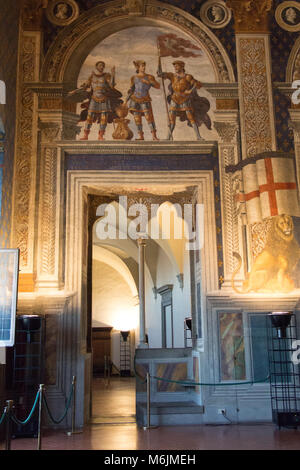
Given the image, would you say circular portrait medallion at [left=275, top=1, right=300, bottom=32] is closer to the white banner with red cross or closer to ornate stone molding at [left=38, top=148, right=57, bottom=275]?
the white banner with red cross

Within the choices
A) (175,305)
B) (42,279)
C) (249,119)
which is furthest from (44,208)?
(175,305)

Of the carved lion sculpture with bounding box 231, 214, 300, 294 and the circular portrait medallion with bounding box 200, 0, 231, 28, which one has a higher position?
the circular portrait medallion with bounding box 200, 0, 231, 28

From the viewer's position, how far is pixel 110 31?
9992mm

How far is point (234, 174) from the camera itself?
9.30m

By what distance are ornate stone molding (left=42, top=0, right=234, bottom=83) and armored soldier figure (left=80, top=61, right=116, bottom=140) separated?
433mm

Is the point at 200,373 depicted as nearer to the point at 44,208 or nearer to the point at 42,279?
the point at 42,279

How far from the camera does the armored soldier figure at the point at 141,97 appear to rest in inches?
378

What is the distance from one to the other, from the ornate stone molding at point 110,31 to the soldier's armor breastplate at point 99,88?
487mm

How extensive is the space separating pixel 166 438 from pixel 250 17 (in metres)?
7.69

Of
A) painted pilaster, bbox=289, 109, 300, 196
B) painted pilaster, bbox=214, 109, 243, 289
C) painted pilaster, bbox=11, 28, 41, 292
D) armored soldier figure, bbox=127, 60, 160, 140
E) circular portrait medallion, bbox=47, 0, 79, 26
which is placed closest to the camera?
painted pilaster, bbox=11, 28, 41, 292

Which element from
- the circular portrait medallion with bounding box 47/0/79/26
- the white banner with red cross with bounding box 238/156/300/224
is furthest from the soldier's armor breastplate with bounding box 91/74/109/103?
the white banner with red cross with bounding box 238/156/300/224

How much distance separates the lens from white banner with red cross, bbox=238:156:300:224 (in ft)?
28.5

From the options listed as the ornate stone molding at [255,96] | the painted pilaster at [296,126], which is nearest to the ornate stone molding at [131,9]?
the ornate stone molding at [255,96]

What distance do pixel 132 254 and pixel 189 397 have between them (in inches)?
368
